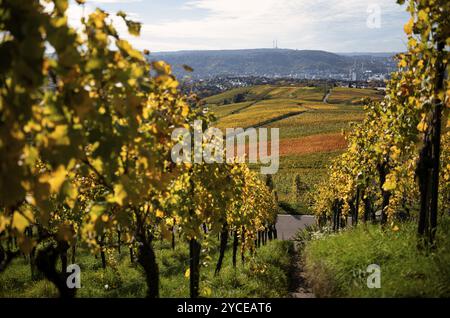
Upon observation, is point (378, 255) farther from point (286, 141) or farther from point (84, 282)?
point (286, 141)

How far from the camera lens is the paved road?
40225 mm

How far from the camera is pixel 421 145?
21.9ft

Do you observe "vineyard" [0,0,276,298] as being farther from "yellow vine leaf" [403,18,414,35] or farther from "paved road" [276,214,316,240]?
"paved road" [276,214,316,240]

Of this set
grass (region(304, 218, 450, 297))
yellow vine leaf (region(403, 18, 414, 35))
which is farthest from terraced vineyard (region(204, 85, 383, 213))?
yellow vine leaf (region(403, 18, 414, 35))

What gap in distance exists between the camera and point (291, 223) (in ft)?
145

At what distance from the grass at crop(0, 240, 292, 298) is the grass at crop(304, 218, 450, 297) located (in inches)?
77.1

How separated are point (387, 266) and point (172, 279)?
1157 centimetres

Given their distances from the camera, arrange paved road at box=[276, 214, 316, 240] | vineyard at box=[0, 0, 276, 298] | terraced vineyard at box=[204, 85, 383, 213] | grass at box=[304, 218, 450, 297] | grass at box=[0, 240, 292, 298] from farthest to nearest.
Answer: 1. terraced vineyard at box=[204, 85, 383, 213]
2. paved road at box=[276, 214, 316, 240]
3. grass at box=[0, 240, 292, 298]
4. grass at box=[304, 218, 450, 297]
5. vineyard at box=[0, 0, 276, 298]

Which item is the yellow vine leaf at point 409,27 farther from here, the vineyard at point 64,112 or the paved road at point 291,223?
the paved road at point 291,223

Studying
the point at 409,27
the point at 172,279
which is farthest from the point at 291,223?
the point at 409,27

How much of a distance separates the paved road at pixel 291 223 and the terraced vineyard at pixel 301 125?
2.11 m

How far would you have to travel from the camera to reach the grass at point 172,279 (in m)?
10.3
